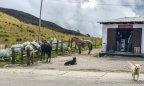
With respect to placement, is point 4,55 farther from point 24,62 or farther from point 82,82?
point 82,82

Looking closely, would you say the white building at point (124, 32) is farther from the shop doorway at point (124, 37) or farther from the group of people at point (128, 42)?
the group of people at point (128, 42)

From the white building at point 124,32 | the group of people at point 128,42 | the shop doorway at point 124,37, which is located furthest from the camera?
the shop doorway at point 124,37

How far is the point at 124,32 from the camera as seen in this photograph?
32219mm

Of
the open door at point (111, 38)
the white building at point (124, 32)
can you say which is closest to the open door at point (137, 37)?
the white building at point (124, 32)

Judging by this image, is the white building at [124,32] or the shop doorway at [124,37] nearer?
the white building at [124,32]

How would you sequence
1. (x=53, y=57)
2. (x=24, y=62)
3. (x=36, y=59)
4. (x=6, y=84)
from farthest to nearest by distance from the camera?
(x=53, y=57) < (x=36, y=59) < (x=24, y=62) < (x=6, y=84)

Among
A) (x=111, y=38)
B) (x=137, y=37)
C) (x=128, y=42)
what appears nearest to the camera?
(x=137, y=37)

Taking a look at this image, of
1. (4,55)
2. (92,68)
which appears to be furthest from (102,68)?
(4,55)

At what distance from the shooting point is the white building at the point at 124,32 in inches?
1204

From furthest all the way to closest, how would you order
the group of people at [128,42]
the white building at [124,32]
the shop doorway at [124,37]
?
the shop doorway at [124,37] < the group of people at [128,42] < the white building at [124,32]

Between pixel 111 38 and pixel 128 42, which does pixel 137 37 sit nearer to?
pixel 128 42

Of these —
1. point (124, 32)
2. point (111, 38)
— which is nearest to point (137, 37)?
point (124, 32)

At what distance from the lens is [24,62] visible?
2511cm

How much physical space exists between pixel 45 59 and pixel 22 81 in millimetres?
12033
